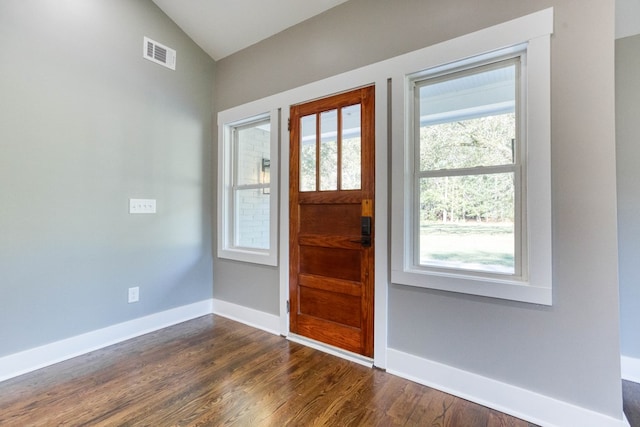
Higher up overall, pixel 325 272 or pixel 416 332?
pixel 325 272

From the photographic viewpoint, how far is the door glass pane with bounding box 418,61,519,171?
5.92 feet

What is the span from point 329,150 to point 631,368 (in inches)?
102

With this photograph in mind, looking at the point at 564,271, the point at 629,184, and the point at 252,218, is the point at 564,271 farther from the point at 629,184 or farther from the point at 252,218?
the point at 252,218

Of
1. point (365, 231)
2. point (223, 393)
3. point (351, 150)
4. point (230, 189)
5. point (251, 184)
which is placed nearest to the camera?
point (223, 393)

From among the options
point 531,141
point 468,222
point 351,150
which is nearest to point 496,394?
point 468,222

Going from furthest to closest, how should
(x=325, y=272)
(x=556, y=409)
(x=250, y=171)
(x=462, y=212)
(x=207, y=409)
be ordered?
(x=250, y=171) → (x=325, y=272) → (x=462, y=212) → (x=207, y=409) → (x=556, y=409)

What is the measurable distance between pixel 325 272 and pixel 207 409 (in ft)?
4.02

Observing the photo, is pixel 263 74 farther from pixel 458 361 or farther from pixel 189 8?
pixel 458 361

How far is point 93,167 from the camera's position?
242cm

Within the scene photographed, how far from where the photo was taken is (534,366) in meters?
1.65

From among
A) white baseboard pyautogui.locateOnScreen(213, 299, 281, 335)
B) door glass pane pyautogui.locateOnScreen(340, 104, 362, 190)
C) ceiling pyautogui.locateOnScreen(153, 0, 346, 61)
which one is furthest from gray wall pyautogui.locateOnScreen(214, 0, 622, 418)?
white baseboard pyautogui.locateOnScreen(213, 299, 281, 335)

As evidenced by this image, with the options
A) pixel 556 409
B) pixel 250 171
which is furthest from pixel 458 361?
pixel 250 171

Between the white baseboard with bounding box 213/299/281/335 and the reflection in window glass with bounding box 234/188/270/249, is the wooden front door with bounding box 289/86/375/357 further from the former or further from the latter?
the reflection in window glass with bounding box 234/188/270/249

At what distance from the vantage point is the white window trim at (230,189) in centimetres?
279
